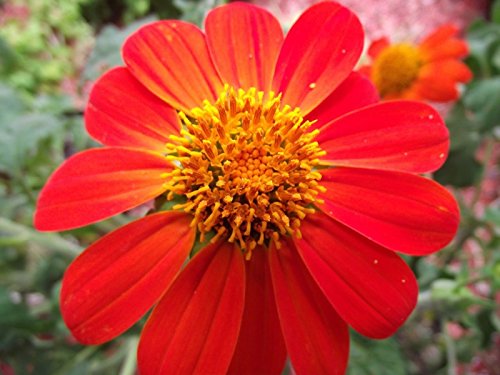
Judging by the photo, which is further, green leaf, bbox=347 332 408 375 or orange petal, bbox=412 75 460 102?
orange petal, bbox=412 75 460 102

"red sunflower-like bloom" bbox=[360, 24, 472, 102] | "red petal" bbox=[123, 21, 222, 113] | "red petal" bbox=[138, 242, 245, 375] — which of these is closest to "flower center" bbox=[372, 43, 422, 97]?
"red sunflower-like bloom" bbox=[360, 24, 472, 102]

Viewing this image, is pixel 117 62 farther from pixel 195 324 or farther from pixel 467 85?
pixel 467 85

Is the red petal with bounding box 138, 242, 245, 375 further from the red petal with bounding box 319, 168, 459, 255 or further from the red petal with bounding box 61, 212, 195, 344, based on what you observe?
the red petal with bounding box 319, 168, 459, 255

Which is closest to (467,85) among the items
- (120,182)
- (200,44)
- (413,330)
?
(413,330)

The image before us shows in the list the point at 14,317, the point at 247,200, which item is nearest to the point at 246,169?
the point at 247,200

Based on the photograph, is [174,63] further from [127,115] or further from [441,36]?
[441,36]

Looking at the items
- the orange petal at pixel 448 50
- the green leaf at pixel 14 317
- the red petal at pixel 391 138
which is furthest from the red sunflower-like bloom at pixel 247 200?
the orange petal at pixel 448 50
